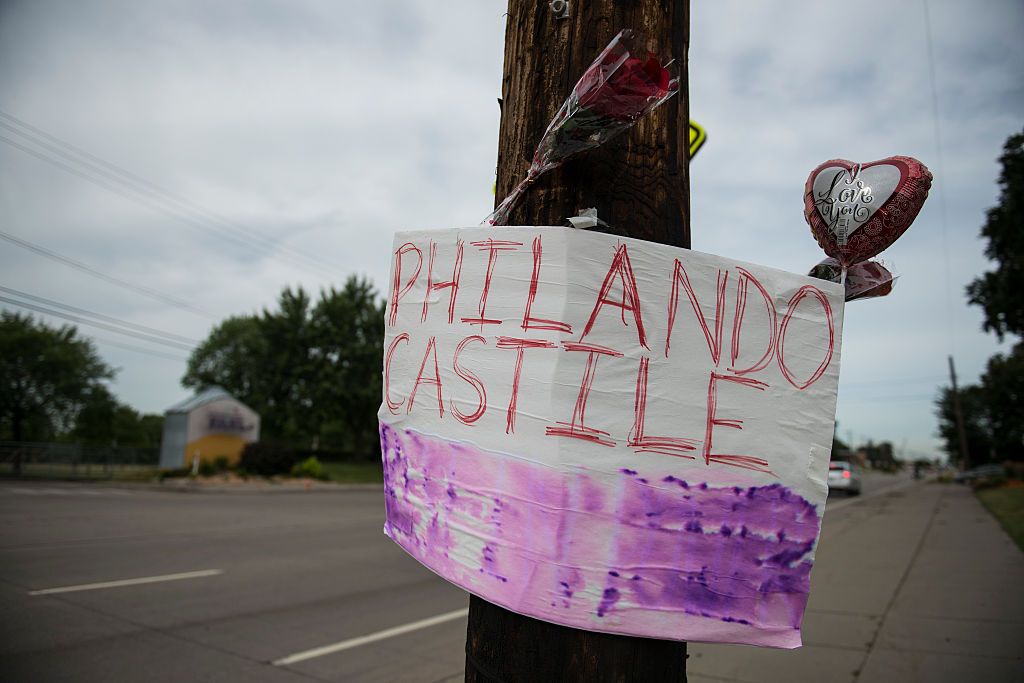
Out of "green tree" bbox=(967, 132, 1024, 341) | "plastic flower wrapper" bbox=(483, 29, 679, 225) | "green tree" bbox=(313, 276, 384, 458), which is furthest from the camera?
"green tree" bbox=(313, 276, 384, 458)

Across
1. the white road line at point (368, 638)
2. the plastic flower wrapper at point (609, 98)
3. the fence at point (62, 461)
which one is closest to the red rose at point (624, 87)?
the plastic flower wrapper at point (609, 98)

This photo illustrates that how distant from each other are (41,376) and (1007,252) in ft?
168

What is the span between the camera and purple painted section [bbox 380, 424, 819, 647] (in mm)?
1389

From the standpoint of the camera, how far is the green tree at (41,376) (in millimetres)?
41219

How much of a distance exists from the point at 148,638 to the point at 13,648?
2.77 feet

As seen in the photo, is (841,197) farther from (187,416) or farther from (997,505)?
(187,416)

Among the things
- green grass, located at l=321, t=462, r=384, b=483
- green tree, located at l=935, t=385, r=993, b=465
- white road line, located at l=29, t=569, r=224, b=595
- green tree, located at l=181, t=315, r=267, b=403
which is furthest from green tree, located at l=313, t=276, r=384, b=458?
green tree, located at l=935, t=385, r=993, b=465

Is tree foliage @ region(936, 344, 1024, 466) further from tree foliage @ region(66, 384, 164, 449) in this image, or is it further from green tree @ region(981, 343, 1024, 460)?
tree foliage @ region(66, 384, 164, 449)

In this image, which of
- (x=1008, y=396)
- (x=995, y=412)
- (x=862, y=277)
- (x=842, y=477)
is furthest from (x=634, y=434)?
(x=995, y=412)

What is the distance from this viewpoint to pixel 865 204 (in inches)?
71.2

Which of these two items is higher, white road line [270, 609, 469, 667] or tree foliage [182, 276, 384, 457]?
tree foliage [182, 276, 384, 457]

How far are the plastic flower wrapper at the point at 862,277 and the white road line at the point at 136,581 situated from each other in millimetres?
7256

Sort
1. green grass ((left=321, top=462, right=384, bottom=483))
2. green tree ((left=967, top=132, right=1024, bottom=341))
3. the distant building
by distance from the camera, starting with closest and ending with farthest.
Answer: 1. green tree ((left=967, top=132, right=1024, bottom=341))
2. the distant building
3. green grass ((left=321, top=462, right=384, bottom=483))

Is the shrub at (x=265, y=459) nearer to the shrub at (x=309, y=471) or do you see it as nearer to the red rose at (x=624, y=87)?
the shrub at (x=309, y=471)
